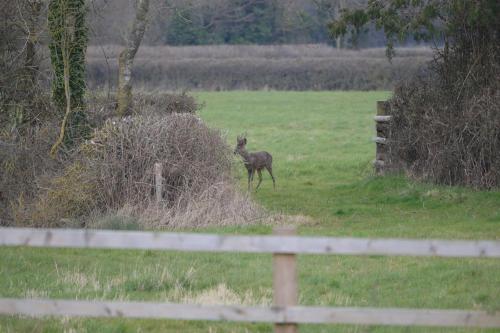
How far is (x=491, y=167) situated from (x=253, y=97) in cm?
3341

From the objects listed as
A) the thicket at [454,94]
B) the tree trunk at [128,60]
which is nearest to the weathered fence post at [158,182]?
the tree trunk at [128,60]

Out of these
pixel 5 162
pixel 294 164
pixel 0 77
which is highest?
pixel 0 77

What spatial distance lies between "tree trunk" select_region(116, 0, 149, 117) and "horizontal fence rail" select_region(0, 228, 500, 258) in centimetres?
1238

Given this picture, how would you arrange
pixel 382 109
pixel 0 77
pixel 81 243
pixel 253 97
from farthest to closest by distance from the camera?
pixel 253 97 < pixel 382 109 < pixel 0 77 < pixel 81 243

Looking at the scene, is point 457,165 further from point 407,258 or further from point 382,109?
point 407,258

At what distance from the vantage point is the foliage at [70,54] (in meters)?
15.6

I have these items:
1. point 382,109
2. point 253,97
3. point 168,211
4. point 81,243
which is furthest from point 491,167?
point 253,97

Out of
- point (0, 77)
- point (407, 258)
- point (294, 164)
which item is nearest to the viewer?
point (407, 258)

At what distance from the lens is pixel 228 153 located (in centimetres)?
1691

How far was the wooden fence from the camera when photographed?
5953 millimetres

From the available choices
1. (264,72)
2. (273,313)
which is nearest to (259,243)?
(273,313)

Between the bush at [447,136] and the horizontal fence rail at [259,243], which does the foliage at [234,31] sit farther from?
the horizontal fence rail at [259,243]

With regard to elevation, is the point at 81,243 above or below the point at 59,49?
below

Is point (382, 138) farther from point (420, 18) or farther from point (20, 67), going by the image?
point (20, 67)
